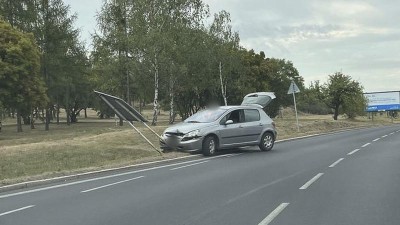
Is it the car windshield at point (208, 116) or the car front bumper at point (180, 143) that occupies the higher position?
the car windshield at point (208, 116)

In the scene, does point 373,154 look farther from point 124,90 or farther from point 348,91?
point 348,91

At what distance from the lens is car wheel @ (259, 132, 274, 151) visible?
1896 cm

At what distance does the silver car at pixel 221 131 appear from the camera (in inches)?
673

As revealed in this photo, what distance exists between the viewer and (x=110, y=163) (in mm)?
15477

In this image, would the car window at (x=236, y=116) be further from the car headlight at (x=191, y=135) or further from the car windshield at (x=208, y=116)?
the car headlight at (x=191, y=135)

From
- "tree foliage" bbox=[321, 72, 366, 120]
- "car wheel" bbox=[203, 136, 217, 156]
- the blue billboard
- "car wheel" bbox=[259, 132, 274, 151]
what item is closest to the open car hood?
"car wheel" bbox=[259, 132, 274, 151]

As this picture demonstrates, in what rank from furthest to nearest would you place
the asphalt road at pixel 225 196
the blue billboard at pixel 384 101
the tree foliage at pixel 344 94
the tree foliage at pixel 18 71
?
the blue billboard at pixel 384 101 < the tree foliage at pixel 344 94 < the tree foliage at pixel 18 71 < the asphalt road at pixel 225 196

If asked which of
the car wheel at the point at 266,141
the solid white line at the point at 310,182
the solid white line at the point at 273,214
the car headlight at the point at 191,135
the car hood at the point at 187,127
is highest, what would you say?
the car hood at the point at 187,127

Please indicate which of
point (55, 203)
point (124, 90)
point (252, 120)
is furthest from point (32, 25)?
point (55, 203)

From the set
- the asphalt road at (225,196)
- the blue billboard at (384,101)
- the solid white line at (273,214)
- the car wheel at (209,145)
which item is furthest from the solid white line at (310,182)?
the blue billboard at (384,101)

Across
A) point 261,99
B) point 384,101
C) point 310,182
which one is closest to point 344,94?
point 384,101

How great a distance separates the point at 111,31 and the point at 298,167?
34853 mm

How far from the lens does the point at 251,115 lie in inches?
747

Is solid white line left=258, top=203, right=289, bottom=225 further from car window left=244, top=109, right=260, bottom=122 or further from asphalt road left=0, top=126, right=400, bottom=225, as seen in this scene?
car window left=244, top=109, right=260, bottom=122
